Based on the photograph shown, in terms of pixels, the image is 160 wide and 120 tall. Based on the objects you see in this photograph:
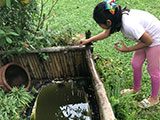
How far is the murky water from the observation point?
2.69 meters

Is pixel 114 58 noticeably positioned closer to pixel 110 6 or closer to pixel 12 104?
pixel 110 6

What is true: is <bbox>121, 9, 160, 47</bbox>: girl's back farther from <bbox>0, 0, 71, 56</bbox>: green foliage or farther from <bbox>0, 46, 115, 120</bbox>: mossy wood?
<bbox>0, 0, 71, 56</bbox>: green foliage

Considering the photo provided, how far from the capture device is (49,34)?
2.94 m

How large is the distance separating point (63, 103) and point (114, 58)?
1641 mm

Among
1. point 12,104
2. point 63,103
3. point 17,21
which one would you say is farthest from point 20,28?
point 63,103

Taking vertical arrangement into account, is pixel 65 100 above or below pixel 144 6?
below

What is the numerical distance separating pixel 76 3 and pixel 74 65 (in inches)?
157

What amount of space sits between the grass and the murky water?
0.60 meters

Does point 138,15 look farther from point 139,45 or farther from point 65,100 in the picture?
point 65,100

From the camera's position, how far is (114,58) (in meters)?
3.67

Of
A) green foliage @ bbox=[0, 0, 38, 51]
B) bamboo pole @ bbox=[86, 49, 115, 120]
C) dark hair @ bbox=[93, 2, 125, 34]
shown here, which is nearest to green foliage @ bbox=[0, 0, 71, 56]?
green foliage @ bbox=[0, 0, 38, 51]

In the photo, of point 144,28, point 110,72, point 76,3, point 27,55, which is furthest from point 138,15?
point 76,3

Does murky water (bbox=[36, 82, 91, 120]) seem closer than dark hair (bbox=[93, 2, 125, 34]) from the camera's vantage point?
No

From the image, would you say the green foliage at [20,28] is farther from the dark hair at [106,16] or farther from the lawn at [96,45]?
the dark hair at [106,16]
